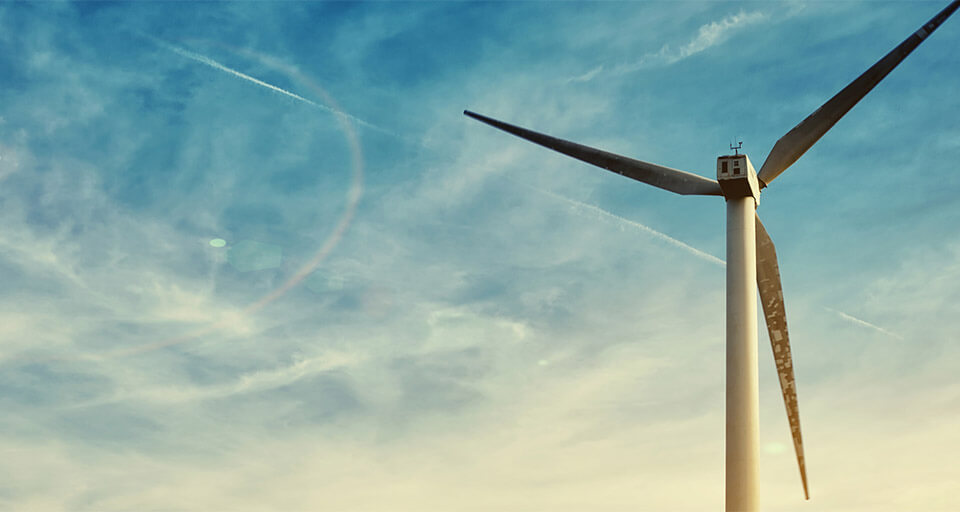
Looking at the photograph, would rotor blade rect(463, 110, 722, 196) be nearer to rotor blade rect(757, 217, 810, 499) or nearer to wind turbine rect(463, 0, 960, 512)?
wind turbine rect(463, 0, 960, 512)

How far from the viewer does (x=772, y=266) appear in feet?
242

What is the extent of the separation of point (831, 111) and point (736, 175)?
1041 centimetres

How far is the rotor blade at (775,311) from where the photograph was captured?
239 feet

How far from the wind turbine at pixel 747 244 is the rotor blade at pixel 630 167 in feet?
0.26

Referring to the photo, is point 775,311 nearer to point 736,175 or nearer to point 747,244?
point 747,244

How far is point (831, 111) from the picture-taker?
69.6m

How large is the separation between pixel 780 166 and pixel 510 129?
74.7 feet

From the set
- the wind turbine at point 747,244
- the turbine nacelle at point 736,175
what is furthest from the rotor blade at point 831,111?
the turbine nacelle at point 736,175

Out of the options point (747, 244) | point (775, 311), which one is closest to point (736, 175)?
point (747, 244)

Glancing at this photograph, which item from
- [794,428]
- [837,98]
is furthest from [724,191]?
[794,428]

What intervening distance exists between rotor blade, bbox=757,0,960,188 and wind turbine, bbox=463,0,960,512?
8cm

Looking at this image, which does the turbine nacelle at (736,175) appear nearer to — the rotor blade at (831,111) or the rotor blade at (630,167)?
the rotor blade at (630,167)

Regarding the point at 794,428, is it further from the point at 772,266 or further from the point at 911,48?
the point at 911,48

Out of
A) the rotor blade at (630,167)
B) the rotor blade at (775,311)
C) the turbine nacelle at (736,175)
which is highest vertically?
the rotor blade at (630,167)
